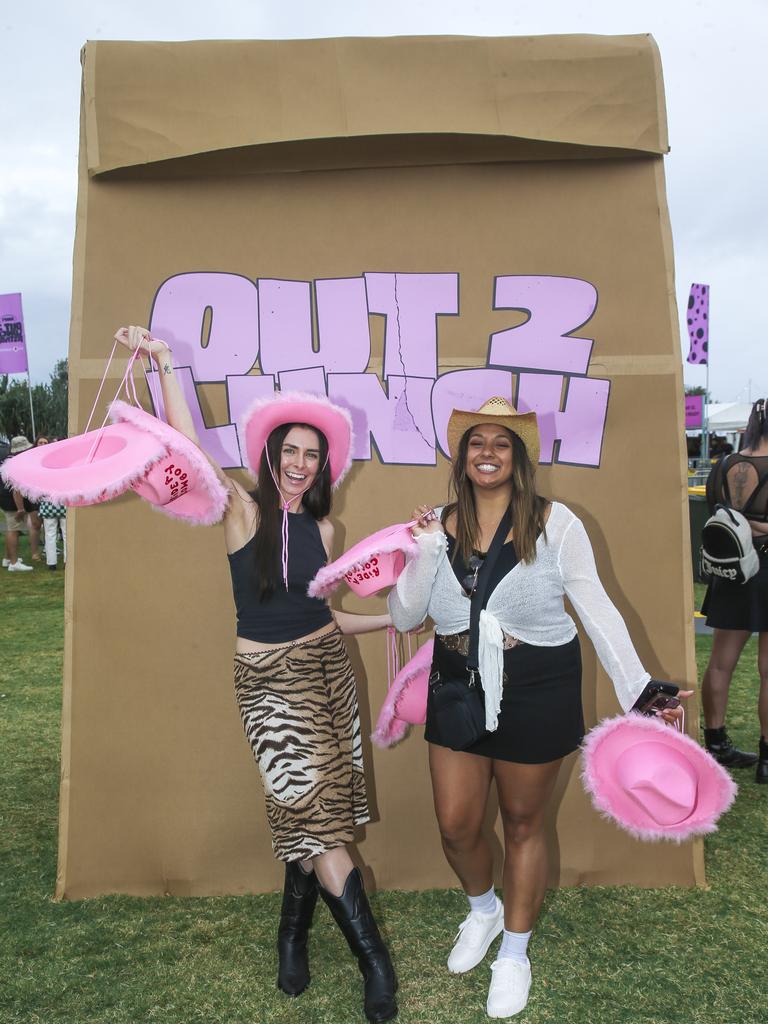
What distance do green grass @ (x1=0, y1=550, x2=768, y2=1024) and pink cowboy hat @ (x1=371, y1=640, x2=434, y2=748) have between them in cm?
77

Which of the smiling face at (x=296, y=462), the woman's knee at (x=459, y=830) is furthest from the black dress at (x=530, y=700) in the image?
the smiling face at (x=296, y=462)

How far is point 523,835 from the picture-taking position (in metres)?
2.51

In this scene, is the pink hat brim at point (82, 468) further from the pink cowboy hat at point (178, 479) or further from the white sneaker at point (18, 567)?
the white sneaker at point (18, 567)

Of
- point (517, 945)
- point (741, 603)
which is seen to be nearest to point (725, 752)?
point (741, 603)

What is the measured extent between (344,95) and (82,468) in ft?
5.56

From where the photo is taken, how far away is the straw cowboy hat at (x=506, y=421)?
246 cm

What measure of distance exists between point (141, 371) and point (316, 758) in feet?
5.41

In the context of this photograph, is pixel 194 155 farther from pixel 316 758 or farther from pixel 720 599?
pixel 720 599

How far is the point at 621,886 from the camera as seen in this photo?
3.33 meters

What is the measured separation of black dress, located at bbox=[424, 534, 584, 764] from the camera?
2.39 meters

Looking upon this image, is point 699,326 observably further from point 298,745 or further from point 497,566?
point 298,745

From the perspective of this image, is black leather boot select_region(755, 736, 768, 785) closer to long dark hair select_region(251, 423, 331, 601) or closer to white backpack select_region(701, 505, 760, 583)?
white backpack select_region(701, 505, 760, 583)

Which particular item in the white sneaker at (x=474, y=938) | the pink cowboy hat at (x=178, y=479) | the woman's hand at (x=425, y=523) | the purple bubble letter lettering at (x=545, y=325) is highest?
the purple bubble letter lettering at (x=545, y=325)

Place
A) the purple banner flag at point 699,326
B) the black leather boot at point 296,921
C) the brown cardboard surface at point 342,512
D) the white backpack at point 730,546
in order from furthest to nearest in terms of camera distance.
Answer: the purple banner flag at point 699,326 → the white backpack at point 730,546 → the brown cardboard surface at point 342,512 → the black leather boot at point 296,921
